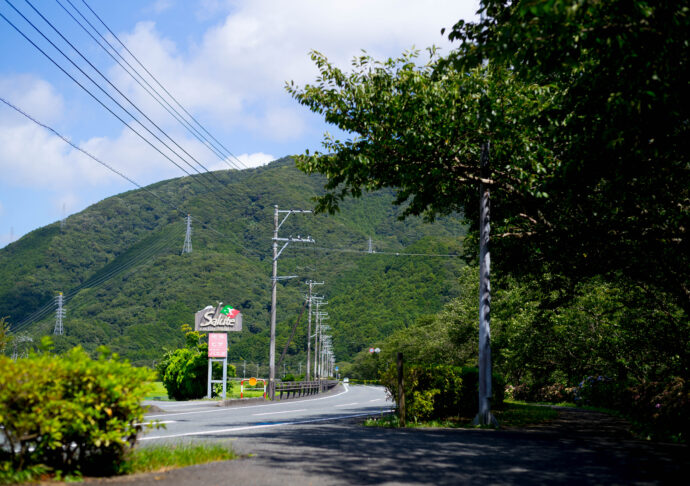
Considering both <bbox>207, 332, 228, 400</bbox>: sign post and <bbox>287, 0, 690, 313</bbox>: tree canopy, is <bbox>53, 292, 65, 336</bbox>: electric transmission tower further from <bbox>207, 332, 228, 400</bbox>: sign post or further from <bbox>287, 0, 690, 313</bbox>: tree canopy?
<bbox>287, 0, 690, 313</bbox>: tree canopy

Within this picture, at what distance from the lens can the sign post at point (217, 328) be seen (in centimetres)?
3384

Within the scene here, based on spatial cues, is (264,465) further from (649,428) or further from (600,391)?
(600,391)

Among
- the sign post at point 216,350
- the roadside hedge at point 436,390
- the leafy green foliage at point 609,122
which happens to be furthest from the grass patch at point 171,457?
the sign post at point 216,350

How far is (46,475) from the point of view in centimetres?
597

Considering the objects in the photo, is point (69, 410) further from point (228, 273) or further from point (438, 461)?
point (228, 273)

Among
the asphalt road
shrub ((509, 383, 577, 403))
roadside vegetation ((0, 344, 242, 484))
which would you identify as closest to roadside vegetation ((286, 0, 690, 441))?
the asphalt road

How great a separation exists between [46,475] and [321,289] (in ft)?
407

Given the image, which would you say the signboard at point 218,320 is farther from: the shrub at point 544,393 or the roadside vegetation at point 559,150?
the roadside vegetation at point 559,150

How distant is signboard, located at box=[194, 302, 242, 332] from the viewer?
3556 cm

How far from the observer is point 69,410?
234 inches

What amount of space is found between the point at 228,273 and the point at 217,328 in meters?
84.0

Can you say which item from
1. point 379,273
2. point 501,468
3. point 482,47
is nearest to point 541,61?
point 482,47

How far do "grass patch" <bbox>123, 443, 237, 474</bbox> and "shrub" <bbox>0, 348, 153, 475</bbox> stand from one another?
269mm

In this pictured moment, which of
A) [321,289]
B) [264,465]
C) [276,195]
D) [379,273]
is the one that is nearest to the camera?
[264,465]
